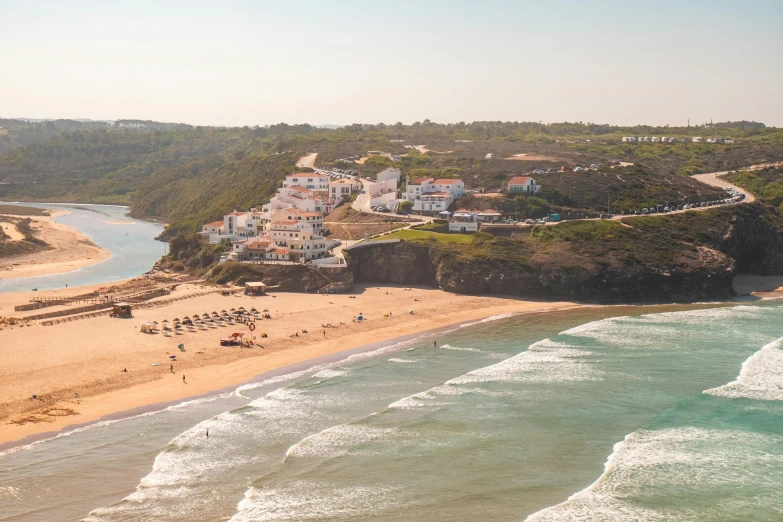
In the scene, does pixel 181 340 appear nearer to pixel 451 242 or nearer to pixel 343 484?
pixel 343 484

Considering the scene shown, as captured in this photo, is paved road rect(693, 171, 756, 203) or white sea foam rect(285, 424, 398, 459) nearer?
white sea foam rect(285, 424, 398, 459)

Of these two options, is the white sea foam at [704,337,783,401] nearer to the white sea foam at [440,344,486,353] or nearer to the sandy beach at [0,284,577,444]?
the white sea foam at [440,344,486,353]

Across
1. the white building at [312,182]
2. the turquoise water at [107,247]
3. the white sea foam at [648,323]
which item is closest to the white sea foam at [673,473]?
the white sea foam at [648,323]

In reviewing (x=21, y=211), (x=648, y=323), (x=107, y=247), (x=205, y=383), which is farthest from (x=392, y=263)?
(x=21, y=211)

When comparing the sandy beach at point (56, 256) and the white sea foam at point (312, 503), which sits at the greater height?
the sandy beach at point (56, 256)

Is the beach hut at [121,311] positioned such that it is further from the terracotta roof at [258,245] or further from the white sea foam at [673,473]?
the white sea foam at [673,473]

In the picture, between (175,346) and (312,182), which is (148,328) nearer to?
(175,346)

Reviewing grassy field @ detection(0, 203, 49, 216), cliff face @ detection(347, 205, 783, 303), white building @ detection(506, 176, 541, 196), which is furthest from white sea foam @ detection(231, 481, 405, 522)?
grassy field @ detection(0, 203, 49, 216)
